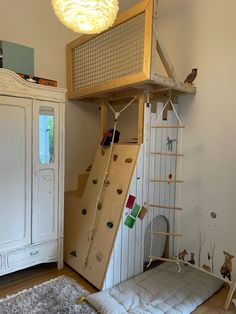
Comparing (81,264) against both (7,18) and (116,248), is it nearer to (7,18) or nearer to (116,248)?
(116,248)

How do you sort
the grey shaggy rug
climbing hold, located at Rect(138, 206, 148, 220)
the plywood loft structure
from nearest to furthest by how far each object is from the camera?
1. the grey shaggy rug
2. the plywood loft structure
3. climbing hold, located at Rect(138, 206, 148, 220)

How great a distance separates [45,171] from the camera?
7.70 feet

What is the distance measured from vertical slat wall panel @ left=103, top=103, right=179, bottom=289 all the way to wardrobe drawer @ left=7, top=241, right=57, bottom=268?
669 millimetres

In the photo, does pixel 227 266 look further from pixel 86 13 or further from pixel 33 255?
pixel 86 13

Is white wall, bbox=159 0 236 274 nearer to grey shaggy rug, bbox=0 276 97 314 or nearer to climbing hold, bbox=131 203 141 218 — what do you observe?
climbing hold, bbox=131 203 141 218

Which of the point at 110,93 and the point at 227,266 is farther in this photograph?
the point at 110,93

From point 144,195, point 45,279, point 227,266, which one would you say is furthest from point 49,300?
point 227,266

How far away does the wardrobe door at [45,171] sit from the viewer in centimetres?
227

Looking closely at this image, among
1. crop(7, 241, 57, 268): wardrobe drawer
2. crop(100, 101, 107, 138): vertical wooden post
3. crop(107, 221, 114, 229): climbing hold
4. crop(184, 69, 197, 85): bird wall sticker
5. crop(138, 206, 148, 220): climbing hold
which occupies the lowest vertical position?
crop(7, 241, 57, 268): wardrobe drawer

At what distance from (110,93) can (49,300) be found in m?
2.01

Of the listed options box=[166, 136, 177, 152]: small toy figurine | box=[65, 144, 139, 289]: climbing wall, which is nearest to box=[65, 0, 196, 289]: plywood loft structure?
box=[65, 144, 139, 289]: climbing wall

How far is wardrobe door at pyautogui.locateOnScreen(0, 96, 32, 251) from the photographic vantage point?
209cm

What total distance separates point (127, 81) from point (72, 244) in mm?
1763

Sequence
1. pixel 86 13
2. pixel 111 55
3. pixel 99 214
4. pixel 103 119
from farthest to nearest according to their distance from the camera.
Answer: pixel 103 119
pixel 111 55
pixel 99 214
pixel 86 13
